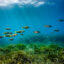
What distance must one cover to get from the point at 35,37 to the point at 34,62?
7.13 meters

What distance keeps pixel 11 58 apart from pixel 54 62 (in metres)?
1.48

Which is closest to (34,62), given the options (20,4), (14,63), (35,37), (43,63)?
(43,63)

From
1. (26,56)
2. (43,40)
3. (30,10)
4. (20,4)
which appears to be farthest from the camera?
(30,10)

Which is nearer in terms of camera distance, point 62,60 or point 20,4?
point 62,60

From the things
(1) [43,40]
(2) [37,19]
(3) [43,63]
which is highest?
(2) [37,19]

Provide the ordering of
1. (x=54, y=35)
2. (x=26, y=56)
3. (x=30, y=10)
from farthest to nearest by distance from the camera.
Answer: (x=30, y=10) < (x=54, y=35) < (x=26, y=56)

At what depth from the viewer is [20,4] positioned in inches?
523

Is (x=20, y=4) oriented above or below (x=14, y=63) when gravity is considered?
above

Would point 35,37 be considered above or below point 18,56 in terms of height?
above

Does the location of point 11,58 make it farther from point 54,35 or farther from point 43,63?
point 54,35

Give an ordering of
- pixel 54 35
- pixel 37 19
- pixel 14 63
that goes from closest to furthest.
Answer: pixel 14 63
pixel 54 35
pixel 37 19

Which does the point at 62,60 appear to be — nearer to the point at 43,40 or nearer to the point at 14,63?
the point at 14,63

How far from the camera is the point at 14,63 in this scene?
5.05 meters

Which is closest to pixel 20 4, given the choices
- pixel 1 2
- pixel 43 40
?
pixel 1 2
